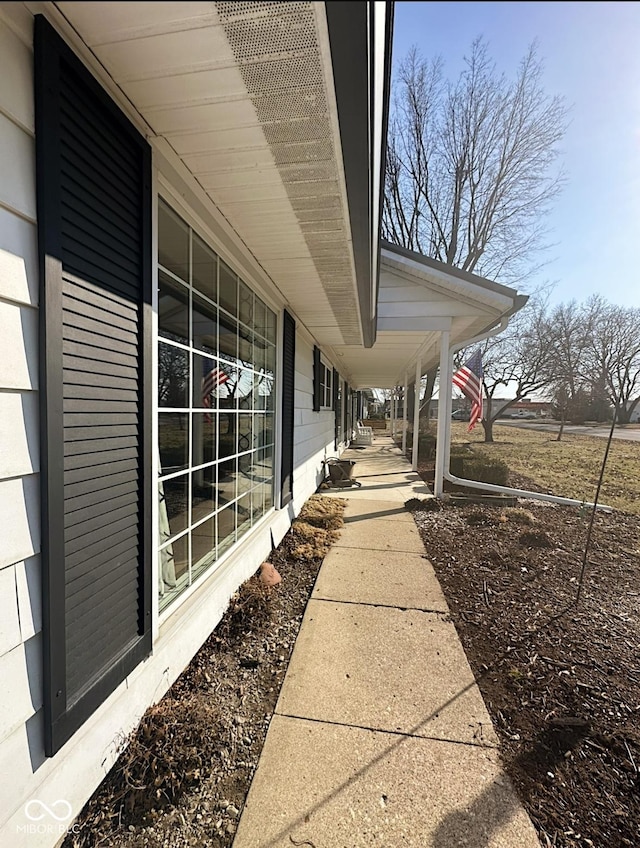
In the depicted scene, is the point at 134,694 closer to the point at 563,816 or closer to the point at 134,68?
the point at 563,816

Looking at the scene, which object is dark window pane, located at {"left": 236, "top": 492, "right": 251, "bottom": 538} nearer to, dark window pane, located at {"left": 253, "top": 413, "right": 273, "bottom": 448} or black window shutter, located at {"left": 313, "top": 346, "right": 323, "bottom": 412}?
dark window pane, located at {"left": 253, "top": 413, "right": 273, "bottom": 448}

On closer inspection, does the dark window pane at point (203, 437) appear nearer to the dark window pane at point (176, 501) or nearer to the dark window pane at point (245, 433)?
the dark window pane at point (176, 501)

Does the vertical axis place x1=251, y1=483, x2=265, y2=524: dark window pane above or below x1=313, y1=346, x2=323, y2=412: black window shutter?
below

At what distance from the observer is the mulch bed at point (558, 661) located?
1.55 metres

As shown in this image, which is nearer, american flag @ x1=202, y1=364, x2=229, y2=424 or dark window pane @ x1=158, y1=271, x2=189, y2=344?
dark window pane @ x1=158, y1=271, x2=189, y2=344

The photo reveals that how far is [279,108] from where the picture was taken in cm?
144

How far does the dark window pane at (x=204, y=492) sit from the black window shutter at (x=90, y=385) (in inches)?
23.6

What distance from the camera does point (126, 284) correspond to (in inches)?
63.5

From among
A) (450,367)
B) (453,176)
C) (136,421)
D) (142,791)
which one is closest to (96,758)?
(142,791)

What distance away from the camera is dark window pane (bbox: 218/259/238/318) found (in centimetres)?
266

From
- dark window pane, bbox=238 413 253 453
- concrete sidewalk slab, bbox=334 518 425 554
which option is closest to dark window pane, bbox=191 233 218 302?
dark window pane, bbox=238 413 253 453

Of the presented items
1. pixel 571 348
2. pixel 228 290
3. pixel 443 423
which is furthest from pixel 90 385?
pixel 571 348

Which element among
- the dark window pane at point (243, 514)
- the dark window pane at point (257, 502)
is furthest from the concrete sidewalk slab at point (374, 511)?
the dark window pane at point (243, 514)

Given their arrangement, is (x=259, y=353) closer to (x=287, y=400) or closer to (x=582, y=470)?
(x=287, y=400)
